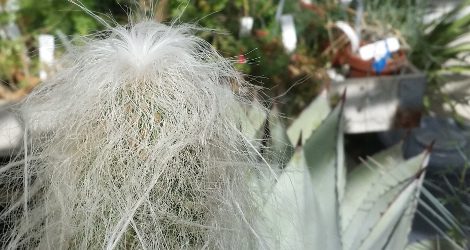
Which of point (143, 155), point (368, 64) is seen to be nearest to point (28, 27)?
point (368, 64)

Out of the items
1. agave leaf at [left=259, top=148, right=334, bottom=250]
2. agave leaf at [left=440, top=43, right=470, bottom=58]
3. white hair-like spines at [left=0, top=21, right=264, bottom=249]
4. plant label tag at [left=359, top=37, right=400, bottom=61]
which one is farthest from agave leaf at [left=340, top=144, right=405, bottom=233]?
agave leaf at [left=440, top=43, right=470, bottom=58]

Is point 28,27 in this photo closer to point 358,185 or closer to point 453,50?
point 358,185

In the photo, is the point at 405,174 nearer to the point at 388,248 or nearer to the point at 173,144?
the point at 388,248

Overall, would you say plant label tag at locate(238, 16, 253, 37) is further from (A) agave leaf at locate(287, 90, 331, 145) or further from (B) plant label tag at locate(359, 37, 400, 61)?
(A) agave leaf at locate(287, 90, 331, 145)

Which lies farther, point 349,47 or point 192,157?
point 349,47

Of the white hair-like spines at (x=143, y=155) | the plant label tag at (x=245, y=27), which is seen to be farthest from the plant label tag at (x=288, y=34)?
the white hair-like spines at (x=143, y=155)

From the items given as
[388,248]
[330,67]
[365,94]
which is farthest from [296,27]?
[388,248]

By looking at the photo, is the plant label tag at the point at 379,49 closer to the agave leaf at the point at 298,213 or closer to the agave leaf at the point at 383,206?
the agave leaf at the point at 383,206
